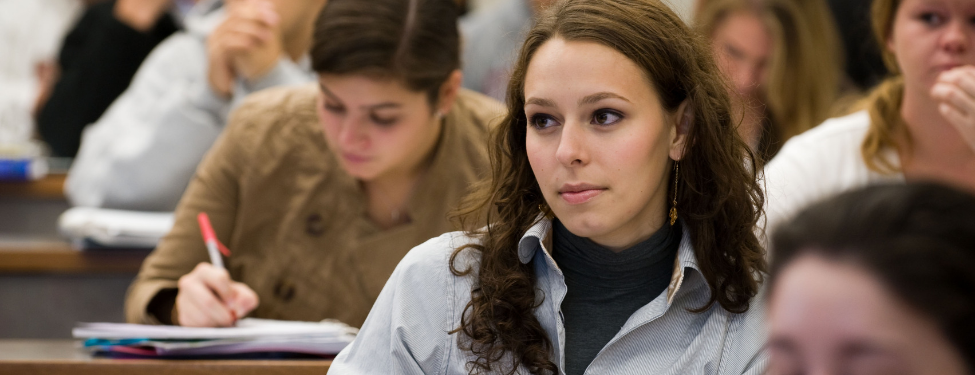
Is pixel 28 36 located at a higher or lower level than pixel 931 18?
lower

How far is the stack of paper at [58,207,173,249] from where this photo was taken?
7.57ft

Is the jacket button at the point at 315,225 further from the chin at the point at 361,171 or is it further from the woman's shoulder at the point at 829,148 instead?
the woman's shoulder at the point at 829,148

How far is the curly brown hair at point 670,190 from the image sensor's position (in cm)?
134

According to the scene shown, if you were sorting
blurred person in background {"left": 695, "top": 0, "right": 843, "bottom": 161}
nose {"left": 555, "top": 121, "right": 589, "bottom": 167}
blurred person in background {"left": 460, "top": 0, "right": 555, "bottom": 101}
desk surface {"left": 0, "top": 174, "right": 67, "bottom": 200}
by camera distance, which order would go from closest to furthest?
1. nose {"left": 555, "top": 121, "right": 589, "bottom": 167}
2. desk surface {"left": 0, "top": 174, "right": 67, "bottom": 200}
3. blurred person in background {"left": 695, "top": 0, "right": 843, "bottom": 161}
4. blurred person in background {"left": 460, "top": 0, "right": 555, "bottom": 101}

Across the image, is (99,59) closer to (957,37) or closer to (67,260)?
(67,260)

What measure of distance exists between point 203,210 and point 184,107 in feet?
2.04

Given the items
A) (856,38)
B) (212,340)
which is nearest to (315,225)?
(212,340)

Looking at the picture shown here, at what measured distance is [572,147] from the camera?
4.35 ft

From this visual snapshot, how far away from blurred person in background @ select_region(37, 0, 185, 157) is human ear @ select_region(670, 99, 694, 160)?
2.62 m

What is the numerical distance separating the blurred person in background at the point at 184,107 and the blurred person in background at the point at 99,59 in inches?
32.5

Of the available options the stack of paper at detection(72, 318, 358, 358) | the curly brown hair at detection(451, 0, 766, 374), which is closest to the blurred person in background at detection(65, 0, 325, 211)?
the stack of paper at detection(72, 318, 358, 358)

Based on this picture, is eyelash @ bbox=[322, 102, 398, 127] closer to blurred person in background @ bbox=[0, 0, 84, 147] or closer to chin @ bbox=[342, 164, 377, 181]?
chin @ bbox=[342, 164, 377, 181]

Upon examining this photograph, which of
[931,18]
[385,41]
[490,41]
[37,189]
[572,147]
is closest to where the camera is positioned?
[572,147]

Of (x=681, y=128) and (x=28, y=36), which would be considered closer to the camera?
(x=681, y=128)
